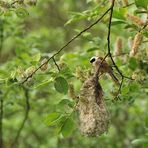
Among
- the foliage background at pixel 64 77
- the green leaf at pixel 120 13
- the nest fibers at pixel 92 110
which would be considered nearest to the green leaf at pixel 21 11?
the foliage background at pixel 64 77

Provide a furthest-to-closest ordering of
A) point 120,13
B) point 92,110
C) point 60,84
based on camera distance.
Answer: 1. point 120,13
2. point 60,84
3. point 92,110

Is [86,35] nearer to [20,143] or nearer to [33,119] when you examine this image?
[33,119]

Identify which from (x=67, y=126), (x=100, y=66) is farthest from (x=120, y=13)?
(x=67, y=126)

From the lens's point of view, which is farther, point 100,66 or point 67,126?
point 67,126

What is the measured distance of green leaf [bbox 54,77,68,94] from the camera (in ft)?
6.21

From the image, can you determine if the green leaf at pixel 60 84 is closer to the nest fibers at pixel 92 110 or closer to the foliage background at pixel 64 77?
the foliage background at pixel 64 77

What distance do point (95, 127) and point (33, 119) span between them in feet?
10.0

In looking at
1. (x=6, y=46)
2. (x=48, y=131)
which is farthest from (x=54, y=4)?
(x=48, y=131)

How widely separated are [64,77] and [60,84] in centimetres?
5

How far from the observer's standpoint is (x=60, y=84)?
1898 mm

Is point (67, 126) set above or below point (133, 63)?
below

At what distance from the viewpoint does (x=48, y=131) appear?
206 inches

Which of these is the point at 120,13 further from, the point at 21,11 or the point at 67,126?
the point at 67,126

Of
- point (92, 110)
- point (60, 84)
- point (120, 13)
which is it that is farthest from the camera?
point (120, 13)
